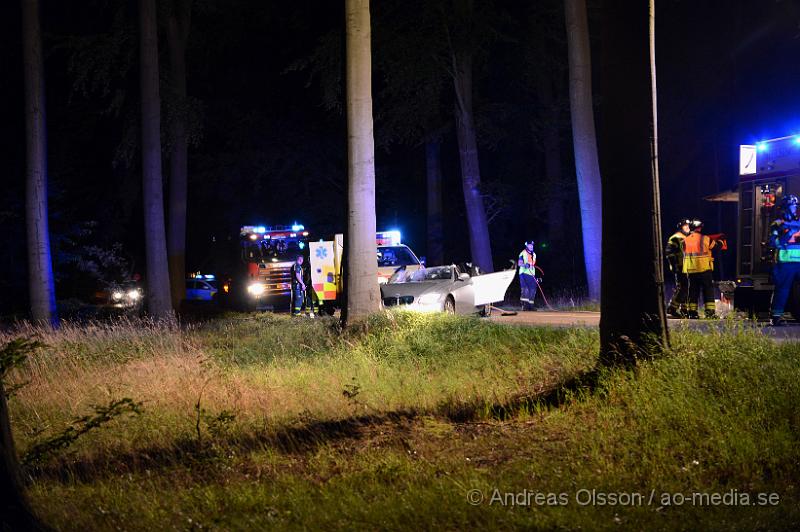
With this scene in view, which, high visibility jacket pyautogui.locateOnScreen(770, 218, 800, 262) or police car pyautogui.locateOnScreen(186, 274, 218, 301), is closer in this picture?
high visibility jacket pyautogui.locateOnScreen(770, 218, 800, 262)

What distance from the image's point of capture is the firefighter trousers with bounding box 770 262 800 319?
42.0 feet

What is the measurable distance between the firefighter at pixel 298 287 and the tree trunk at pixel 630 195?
1313 centimetres

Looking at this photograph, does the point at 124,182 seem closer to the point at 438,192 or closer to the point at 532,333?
the point at 438,192

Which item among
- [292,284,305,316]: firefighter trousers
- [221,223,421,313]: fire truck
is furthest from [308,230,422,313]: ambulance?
[221,223,421,313]: fire truck

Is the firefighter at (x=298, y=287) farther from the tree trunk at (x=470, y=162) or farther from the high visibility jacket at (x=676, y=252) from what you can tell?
the high visibility jacket at (x=676, y=252)

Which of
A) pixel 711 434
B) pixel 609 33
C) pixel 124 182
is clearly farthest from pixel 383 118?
pixel 711 434

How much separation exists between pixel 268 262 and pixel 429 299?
931 centimetres

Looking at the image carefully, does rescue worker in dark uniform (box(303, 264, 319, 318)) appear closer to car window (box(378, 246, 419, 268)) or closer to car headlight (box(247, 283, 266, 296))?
car window (box(378, 246, 419, 268))

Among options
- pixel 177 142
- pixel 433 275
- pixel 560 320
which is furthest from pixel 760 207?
pixel 177 142

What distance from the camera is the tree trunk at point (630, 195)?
8.00m

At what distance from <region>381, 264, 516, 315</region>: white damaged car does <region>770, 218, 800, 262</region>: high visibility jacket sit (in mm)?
5957

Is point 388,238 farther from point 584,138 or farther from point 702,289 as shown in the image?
point 702,289

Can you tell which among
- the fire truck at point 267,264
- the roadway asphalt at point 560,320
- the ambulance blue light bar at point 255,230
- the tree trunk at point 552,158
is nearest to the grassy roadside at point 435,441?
the roadway asphalt at point 560,320

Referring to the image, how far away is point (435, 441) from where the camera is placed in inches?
275
